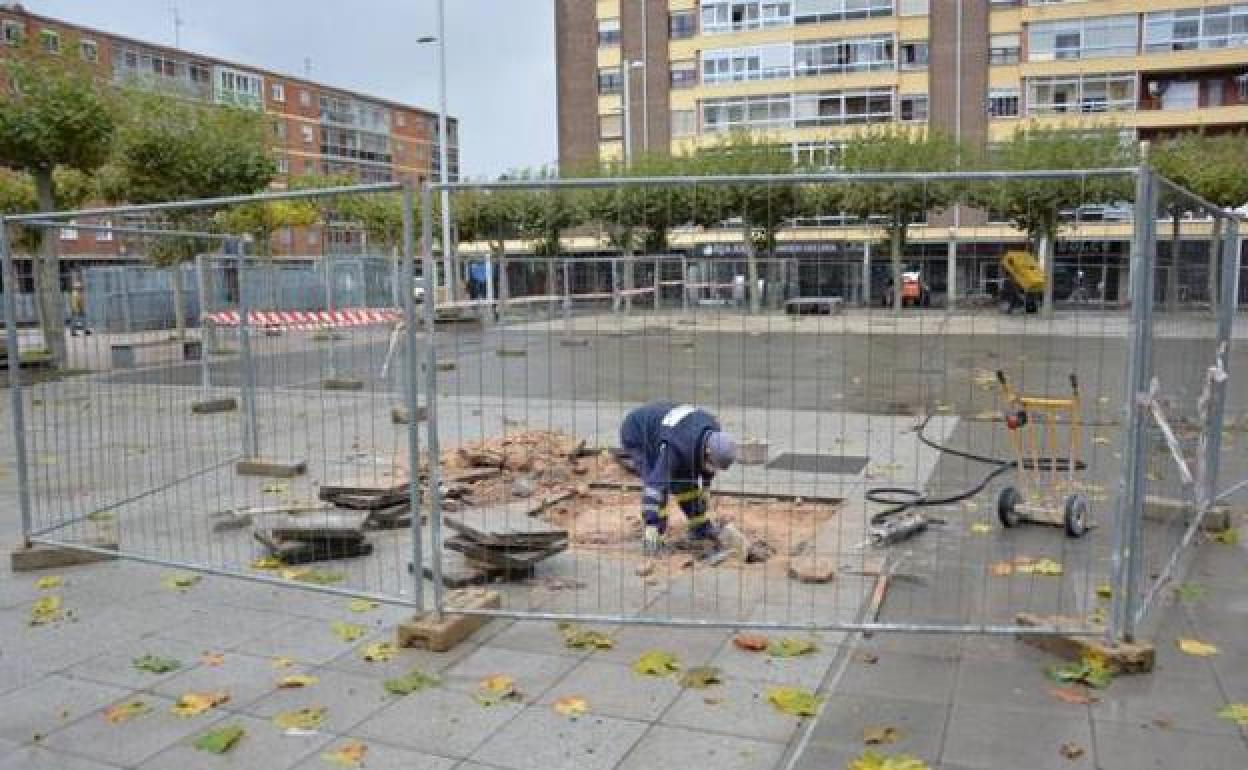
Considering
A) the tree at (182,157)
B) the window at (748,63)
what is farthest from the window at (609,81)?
the tree at (182,157)

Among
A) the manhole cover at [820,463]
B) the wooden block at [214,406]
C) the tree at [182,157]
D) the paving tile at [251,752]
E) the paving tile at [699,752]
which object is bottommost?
the paving tile at [251,752]

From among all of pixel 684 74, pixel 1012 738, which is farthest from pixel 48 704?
pixel 684 74

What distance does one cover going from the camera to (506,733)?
3.95m

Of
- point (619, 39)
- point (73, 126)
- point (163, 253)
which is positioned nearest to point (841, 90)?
point (619, 39)

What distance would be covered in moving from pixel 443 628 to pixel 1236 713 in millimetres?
3340

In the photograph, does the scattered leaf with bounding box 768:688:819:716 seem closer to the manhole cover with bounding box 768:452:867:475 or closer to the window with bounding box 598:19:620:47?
the manhole cover with bounding box 768:452:867:475

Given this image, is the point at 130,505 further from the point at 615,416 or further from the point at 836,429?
the point at 836,429

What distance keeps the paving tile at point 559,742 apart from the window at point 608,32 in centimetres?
6076

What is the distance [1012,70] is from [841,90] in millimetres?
8514

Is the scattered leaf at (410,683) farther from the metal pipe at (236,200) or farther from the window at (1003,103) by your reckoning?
the window at (1003,103)

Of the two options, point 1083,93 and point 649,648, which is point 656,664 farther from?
point 1083,93

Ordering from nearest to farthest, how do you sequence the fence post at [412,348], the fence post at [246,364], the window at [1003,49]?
1. the fence post at [412,348]
2. the fence post at [246,364]
3. the window at [1003,49]

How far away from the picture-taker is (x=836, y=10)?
5459cm

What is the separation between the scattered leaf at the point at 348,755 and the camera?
3.73 m
